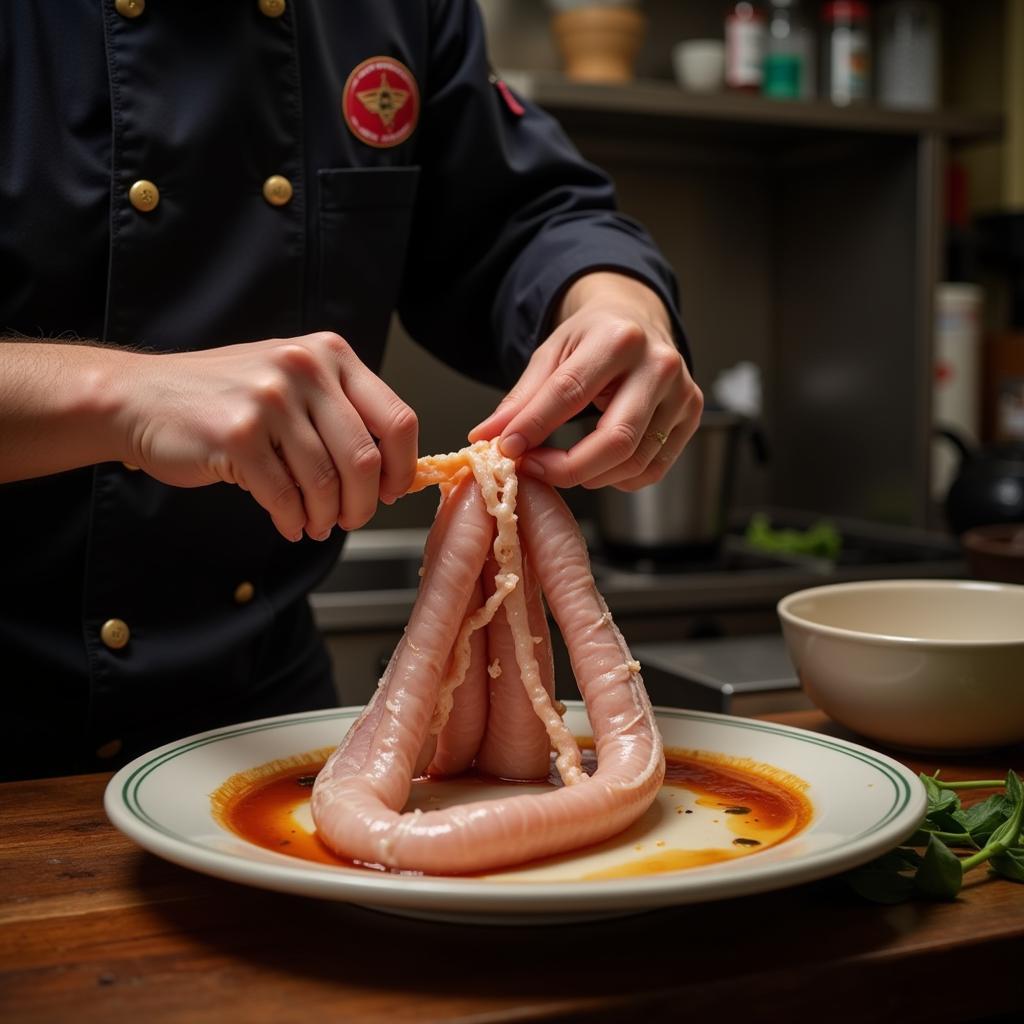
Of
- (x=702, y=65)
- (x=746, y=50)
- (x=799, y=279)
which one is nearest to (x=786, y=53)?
(x=746, y=50)

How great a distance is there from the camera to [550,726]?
0.93m

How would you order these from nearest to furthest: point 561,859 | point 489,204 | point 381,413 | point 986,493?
point 561,859, point 381,413, point 489,204, point 986,493

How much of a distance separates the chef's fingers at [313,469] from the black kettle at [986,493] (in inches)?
67.4

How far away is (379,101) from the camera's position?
132 centimetres

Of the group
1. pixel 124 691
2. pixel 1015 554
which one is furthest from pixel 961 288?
pixel 124 691

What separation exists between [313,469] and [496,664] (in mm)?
215

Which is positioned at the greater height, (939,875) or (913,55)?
(913,55)

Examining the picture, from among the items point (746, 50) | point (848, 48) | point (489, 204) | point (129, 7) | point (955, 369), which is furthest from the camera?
point (955, 369)

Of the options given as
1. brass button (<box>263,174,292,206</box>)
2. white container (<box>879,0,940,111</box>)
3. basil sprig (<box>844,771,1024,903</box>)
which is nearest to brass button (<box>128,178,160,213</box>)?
brass button (<box>263,174,292,206</box>)

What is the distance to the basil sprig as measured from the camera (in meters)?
0.73

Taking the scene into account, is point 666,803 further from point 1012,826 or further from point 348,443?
point 348,443

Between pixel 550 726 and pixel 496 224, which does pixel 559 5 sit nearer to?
pixel 496 224

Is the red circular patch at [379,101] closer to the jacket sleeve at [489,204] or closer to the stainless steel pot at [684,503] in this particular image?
the jacket sleeve at [489,204]

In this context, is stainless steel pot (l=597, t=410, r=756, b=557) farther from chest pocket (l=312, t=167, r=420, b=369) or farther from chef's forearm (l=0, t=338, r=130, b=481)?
chef's forearm (l=0, t=338, r=130, b=481)
